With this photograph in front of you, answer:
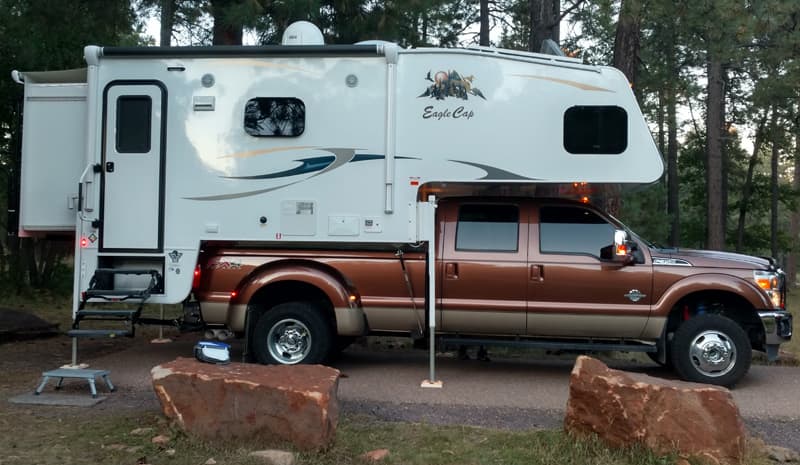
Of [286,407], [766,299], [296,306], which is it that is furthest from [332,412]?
[766,299]

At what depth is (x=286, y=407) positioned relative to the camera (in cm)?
517

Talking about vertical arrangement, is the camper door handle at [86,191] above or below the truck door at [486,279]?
above

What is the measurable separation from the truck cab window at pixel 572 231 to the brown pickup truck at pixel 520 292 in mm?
10

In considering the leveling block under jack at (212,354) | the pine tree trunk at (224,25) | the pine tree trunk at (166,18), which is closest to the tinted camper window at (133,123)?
the leveling block under jack at (212,354)

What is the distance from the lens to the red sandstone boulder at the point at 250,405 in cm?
514

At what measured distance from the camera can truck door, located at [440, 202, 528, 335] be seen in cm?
768

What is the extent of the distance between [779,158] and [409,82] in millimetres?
25513

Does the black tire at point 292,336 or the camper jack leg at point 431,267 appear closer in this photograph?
the camper jack leg at point 431,267

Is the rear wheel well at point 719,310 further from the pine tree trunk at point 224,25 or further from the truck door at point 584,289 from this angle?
the pine tree trunk at point 224,25

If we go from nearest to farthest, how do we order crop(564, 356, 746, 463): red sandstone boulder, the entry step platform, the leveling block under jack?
crop(564, 356, 746, 463): red sandstone boulder → the leveling block under jack → the entry step platform

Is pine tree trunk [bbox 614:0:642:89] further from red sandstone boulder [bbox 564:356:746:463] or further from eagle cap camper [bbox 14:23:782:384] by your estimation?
red sandstone boulder [bbox 564:356:746:463]

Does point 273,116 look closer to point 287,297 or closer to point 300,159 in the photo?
point 300,159

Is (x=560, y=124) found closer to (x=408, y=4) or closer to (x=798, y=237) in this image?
(x=408, y=4)

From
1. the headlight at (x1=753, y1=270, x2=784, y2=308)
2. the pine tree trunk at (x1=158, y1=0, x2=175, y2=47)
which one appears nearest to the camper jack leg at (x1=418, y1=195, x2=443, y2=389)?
the headlight at (x1=753, y1=270, x2=784, y2=308)
